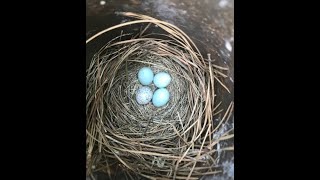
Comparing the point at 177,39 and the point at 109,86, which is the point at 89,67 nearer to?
the point at 109,86

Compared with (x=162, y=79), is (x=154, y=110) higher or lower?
lower

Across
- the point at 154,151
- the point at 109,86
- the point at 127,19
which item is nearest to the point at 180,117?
the point at 154,151

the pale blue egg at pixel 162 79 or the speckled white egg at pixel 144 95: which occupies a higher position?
the pale blue egg at pixel 162 79
